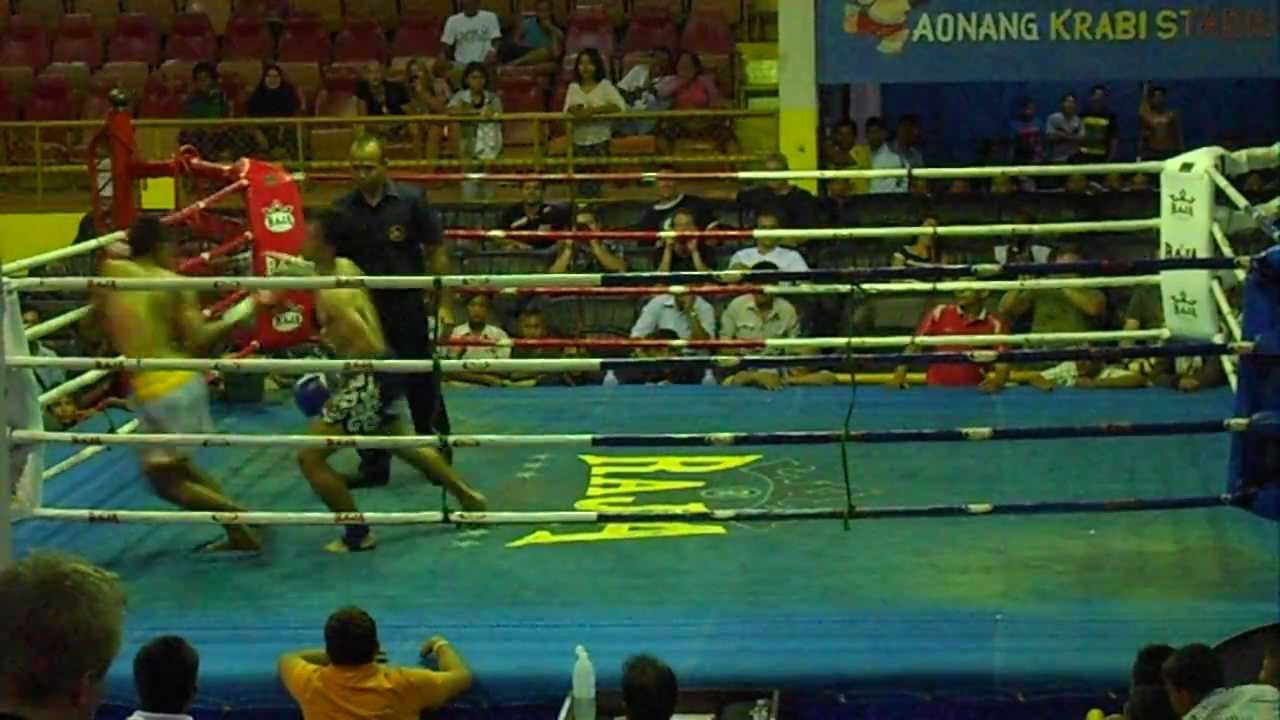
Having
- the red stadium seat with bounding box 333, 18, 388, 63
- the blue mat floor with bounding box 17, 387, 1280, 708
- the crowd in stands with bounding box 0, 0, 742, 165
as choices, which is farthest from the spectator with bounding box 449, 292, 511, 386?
the red stadium seat with bounding box 333, 18, 388, 63

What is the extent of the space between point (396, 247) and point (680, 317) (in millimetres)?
1982

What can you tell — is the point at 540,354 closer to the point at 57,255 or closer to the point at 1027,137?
the point at 57,255

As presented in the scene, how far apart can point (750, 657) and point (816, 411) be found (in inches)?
107

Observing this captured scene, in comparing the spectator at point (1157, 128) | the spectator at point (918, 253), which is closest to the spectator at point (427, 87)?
the spectator at point (918, 253)

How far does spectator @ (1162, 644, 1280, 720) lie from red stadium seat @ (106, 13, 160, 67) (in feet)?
28.0

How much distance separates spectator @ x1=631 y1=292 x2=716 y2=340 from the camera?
797cm

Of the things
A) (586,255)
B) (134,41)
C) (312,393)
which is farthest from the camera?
(134,41)

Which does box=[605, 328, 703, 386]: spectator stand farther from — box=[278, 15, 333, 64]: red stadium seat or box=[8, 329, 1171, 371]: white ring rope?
box=[278, 15, 333, 64]: red stadium seat

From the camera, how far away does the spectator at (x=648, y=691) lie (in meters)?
3.76

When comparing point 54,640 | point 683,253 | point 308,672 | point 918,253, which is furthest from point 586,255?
point 54,640

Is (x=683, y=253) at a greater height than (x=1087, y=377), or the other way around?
(x=683, y=253)

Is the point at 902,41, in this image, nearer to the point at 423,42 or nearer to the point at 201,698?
the point at 423,42

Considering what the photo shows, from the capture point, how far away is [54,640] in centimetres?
197

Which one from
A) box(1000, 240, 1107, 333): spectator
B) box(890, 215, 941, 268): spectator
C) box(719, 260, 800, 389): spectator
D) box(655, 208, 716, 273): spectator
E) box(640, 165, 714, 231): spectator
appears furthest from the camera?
box(640, 165, 714, 231): spectator
